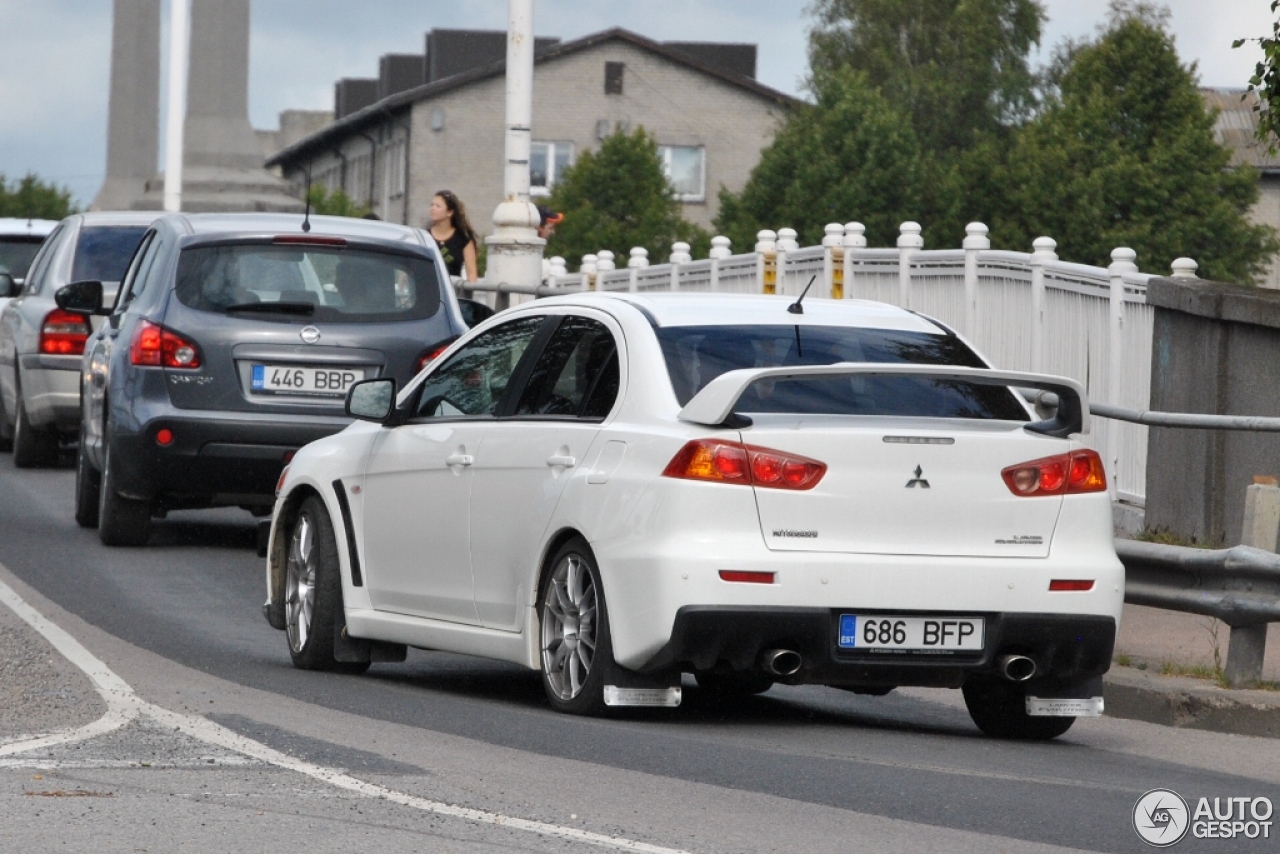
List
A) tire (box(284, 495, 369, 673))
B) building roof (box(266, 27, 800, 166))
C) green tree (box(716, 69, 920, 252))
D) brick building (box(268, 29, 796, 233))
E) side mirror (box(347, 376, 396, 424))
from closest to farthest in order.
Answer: side mirror (box(347, 376, 396, 424)) → tire (box(284, 495, 369, 673)) → green tree (box(716, 69, 920, 252)) → building roof (box(266, 27, 800, 166)) → brick building (box(268, 29, 796, 233))

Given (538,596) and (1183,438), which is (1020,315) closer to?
(1183,438)

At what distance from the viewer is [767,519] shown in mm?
7809

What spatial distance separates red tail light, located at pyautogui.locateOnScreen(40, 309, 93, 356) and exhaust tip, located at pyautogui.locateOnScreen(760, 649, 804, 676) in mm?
12274

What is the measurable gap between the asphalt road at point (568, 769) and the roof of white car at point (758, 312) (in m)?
1.35

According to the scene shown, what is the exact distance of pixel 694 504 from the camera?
7773 mm

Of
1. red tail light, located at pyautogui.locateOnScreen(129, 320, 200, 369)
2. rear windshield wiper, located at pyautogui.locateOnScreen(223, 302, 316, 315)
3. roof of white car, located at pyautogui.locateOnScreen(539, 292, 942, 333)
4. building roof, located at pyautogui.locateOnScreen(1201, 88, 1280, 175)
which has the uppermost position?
building roof, located at pyautogui.locateOnScreen(1201, 88, 1280, 175)

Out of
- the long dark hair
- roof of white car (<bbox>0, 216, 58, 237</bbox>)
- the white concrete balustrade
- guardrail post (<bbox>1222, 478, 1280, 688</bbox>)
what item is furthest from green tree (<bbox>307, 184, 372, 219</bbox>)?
guardrail post (<bbox>1222, 478, 1280, 688</bbox>)

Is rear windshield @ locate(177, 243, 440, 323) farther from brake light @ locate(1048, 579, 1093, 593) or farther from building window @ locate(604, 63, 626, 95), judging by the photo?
building window @ locate(604, 63, 626, 95)

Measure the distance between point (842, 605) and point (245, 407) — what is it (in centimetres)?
Answer: 625

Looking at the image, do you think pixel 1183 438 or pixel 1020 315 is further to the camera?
pixel 1020 315

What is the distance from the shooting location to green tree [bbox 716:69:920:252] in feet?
257

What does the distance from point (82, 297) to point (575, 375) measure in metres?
7.74

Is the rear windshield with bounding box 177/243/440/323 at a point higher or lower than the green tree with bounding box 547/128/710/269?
lower

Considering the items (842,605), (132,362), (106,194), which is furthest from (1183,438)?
(106,194)
